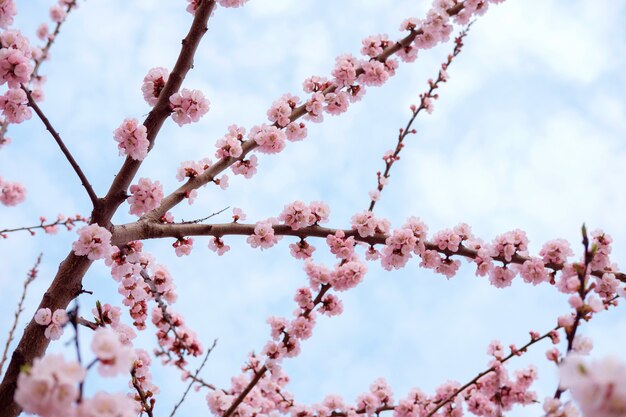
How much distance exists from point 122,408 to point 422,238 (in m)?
3.50

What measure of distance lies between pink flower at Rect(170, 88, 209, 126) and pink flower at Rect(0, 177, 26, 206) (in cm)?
524

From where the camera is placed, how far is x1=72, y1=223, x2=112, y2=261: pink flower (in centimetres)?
409

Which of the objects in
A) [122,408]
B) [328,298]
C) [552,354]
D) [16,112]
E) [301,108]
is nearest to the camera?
[122,408]

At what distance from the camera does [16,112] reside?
4559mm

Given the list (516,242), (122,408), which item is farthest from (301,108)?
(122,408)

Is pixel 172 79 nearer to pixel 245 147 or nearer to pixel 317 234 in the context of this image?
pixel 245 147

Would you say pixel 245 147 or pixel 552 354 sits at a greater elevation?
pixel 245 147

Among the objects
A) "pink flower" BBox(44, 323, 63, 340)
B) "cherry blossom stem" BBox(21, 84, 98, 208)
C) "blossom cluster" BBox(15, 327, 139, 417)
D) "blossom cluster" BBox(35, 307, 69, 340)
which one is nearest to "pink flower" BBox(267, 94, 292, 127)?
"cherry blossom stem" BBox(21, 84, 98, 208)

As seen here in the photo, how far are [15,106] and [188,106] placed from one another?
1.51 meters

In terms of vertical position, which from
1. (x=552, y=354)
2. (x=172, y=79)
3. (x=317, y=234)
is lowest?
(x=552, y=354)

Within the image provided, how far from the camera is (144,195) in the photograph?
446 centimetres

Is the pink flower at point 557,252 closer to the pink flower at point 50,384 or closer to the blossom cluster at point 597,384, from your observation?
the blossom cluster at point 597,384

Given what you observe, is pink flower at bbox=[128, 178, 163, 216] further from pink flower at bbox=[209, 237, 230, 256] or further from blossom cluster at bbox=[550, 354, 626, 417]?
blossom cluster at bbox=[550, 354, 626, 417]

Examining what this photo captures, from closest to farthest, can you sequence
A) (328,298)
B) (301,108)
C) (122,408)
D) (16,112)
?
(122,408), (16,112), (328,298), (301,108)
